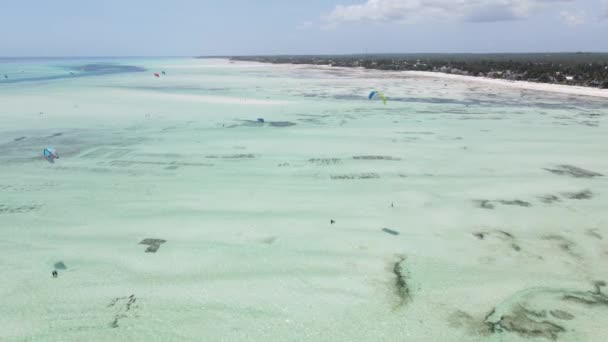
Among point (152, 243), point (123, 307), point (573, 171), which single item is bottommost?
point (123, 307)

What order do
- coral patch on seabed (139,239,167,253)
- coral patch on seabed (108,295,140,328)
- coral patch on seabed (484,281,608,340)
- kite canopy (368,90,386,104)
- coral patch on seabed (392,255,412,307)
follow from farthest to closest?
kite canopy (368,90,386,104), coral patch on seabed (139,239,167,253), coral patch on seabed (392,255,412,307), coral patch on seabed (108,295,140,328), coral patch on seabed (484,281,608,340)

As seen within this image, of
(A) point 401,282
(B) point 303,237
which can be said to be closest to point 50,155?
(B) point 303,237

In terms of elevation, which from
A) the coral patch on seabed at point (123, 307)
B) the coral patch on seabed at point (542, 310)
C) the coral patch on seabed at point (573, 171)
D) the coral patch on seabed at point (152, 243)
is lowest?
the coral patch on seabed at point (123, 307)

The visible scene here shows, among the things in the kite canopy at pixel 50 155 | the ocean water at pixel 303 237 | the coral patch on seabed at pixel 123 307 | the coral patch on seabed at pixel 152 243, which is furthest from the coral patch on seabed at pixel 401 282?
the kite canopy at pixel 50 155

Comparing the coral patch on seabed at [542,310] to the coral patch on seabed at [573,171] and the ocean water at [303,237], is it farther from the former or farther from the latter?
the coral patch on seabed at [573,171]

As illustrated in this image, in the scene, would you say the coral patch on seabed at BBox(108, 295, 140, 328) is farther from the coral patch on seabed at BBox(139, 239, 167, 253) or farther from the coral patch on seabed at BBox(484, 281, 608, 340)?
the coral patch on seabed at BBox(484, 281, 608, 340)

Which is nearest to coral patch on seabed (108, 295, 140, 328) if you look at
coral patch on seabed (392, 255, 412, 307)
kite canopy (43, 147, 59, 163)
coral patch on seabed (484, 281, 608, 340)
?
coral patch on seabed (392, 255, 412, 307)

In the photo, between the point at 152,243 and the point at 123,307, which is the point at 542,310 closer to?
the point at 123,307

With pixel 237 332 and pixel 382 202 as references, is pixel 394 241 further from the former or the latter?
pixel 237 332
